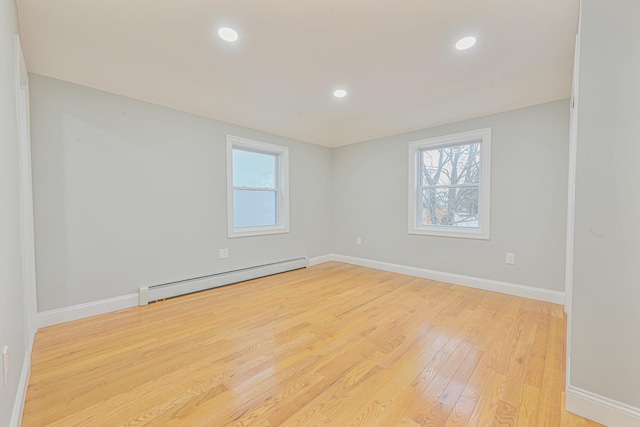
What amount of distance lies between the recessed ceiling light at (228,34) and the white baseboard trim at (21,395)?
248 centimetres

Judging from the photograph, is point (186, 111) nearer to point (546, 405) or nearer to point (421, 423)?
point (421, 423)

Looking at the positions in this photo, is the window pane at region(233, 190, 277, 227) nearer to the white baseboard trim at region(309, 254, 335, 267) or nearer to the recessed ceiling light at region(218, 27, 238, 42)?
the white baseboard trim at region(309, 254, 335, 267)

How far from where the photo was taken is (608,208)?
4.27 ft

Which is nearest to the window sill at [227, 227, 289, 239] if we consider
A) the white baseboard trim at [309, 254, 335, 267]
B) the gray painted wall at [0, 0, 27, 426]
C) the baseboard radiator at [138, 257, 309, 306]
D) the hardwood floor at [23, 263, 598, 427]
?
the baseboard radiator at [138, 257, 309, 306]

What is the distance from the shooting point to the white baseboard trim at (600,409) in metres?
1.25

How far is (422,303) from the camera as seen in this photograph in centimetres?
290

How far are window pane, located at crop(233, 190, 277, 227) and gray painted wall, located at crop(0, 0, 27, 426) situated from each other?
2301 millimetres

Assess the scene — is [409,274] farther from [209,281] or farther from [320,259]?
[209,281]

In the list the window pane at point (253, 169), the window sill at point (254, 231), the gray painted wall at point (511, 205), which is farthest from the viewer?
the window pane at point (253, 169)

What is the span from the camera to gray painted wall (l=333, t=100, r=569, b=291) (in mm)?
2877

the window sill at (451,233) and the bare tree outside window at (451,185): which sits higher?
the bare tree outside window at (451,185)

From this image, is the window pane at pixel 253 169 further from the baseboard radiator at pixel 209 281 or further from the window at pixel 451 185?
the window at pixel 451 185

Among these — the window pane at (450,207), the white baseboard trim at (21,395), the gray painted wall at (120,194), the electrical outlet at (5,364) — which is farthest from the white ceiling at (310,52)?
the white baseboard trim at (21,395)

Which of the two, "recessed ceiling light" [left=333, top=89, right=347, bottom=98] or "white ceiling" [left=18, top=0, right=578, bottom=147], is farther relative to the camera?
"recessed ceiling light" [left=333, top=89, right=347, bottom=98]
